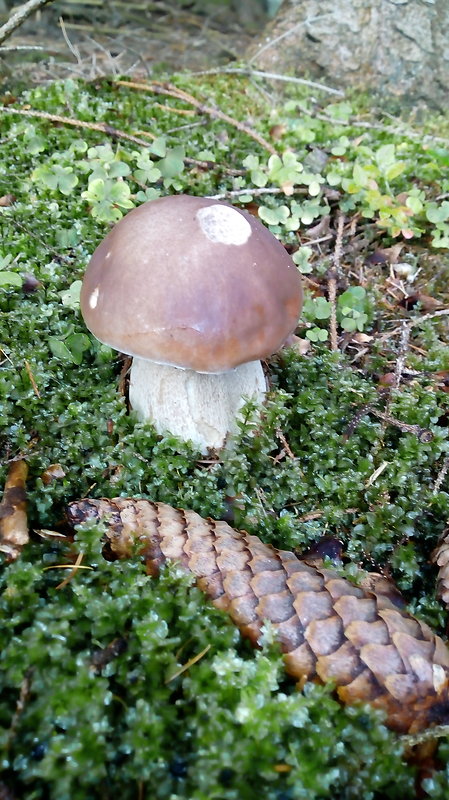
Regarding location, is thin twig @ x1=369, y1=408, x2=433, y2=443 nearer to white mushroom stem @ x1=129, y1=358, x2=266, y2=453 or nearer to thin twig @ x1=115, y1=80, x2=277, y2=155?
white mushroom stem @ x1=129, y1=358, x2=266, y2=453

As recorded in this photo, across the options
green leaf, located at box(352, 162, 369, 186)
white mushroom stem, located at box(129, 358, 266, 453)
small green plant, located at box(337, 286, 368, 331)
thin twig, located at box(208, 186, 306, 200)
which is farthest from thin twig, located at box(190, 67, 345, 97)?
white mushroom stem, located at box(129, 358, 266, 453)

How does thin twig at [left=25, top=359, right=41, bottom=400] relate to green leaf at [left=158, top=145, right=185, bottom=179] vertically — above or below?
→ below

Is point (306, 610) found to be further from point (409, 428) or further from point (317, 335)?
point (317, 335)

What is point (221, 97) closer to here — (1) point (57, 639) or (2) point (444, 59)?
(2) point (444, 59)

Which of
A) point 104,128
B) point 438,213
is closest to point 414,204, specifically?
point 438,213

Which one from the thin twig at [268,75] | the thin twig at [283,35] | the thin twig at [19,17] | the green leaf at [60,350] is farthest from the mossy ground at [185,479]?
the thin twig at [283,35]

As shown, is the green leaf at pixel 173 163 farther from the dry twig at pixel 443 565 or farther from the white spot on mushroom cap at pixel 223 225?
the dry twig at pixel 443 565
